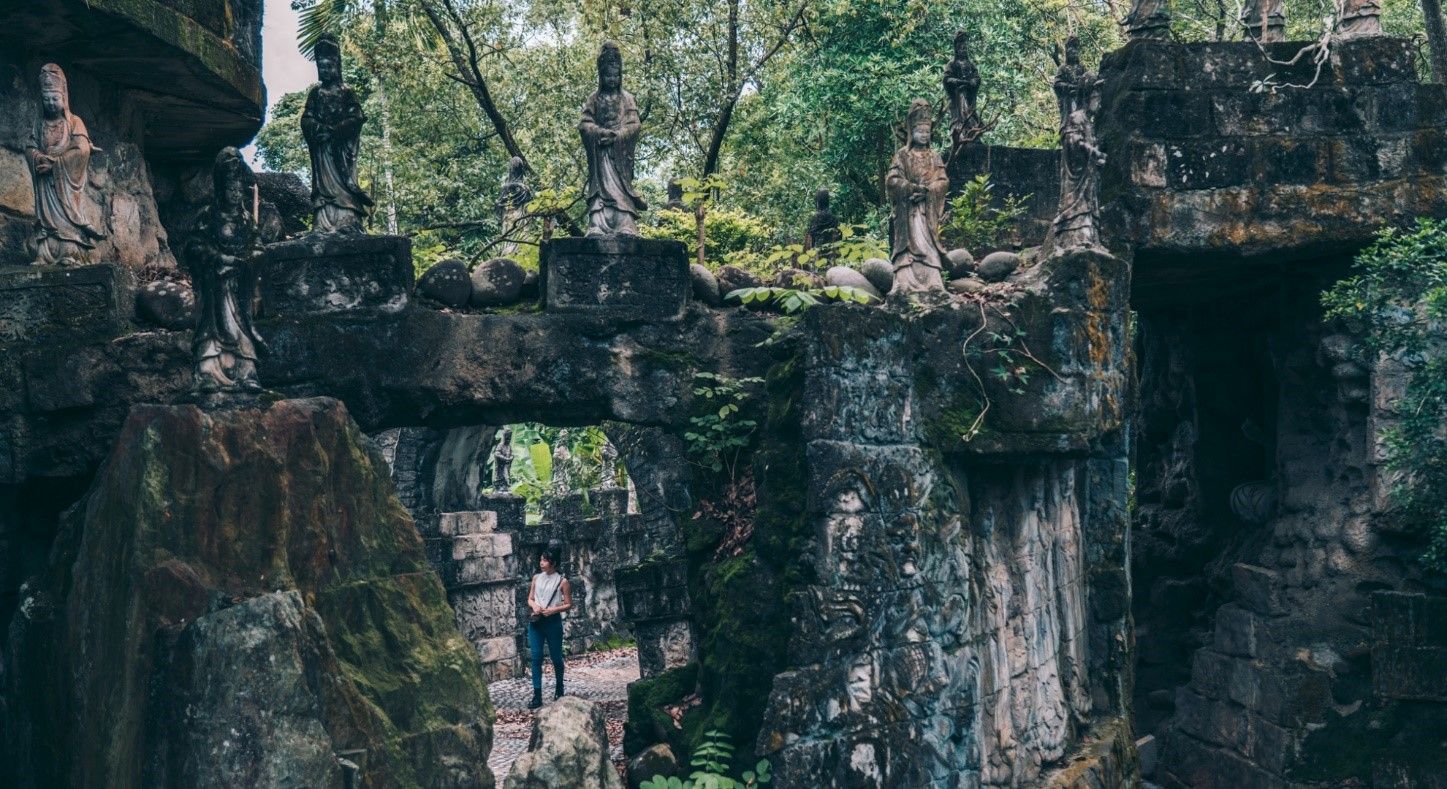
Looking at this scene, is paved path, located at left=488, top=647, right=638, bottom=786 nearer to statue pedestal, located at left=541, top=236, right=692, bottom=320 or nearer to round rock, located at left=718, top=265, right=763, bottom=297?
statue pedestal, located at left=541, top=236, right=692, bottom=320

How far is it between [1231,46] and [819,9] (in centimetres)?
813

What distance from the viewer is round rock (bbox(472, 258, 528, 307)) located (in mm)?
10281

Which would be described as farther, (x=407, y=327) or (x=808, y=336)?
(x=407, y=327)

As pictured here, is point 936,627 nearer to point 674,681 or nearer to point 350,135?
point 674,681

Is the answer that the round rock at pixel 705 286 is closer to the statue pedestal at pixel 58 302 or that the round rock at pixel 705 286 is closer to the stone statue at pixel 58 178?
the statue pedestal at pixel 58 302

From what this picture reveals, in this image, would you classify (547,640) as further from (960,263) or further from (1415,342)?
(1415,342)

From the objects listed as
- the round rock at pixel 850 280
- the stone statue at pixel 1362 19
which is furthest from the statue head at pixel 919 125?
the stone statue at pixel 1362 19

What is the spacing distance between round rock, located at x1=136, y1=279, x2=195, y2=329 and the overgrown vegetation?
810 cm

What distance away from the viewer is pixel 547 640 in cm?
1362

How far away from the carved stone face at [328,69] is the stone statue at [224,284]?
1.44 metres

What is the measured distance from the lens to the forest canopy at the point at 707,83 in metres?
18.5

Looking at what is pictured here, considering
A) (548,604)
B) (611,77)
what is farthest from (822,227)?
(548,604)

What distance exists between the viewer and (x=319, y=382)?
392 inches

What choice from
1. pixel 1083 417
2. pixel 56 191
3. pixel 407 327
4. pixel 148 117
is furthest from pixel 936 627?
pixel 148 117
